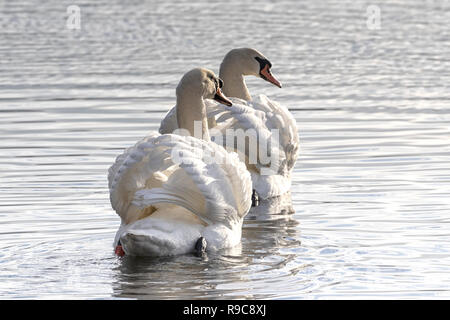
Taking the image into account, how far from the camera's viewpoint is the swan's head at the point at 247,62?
14695 millimetres

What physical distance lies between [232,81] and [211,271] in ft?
17.4

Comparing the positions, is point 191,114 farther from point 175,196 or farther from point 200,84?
point 175,196

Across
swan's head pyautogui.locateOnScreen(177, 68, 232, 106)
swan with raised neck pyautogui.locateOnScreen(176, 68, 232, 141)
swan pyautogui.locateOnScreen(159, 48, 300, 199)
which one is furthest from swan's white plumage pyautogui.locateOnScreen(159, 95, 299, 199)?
swan with raised neck pyautogui.locateOnScreen(176, 68, 232, 141)

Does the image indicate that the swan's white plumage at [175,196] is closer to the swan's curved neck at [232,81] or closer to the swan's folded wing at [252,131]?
the swan's folded wing at [252,131]

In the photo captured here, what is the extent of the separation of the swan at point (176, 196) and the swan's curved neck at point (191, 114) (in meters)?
1.13

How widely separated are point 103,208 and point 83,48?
11963 mm

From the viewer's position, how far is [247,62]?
14.8 meters

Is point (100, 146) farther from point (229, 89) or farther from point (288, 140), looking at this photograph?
point (288, 140)

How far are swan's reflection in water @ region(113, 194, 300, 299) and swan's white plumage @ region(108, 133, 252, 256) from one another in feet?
0.38

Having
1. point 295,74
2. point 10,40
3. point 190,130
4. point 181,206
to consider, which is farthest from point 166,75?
point 181,206

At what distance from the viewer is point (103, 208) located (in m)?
12.1

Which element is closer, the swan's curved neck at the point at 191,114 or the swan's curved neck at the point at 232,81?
the swan's curved neck at the point at 191,114

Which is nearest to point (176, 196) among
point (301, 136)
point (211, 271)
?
point (211, 271)

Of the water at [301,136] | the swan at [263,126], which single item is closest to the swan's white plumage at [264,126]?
the swan at [263,126]
